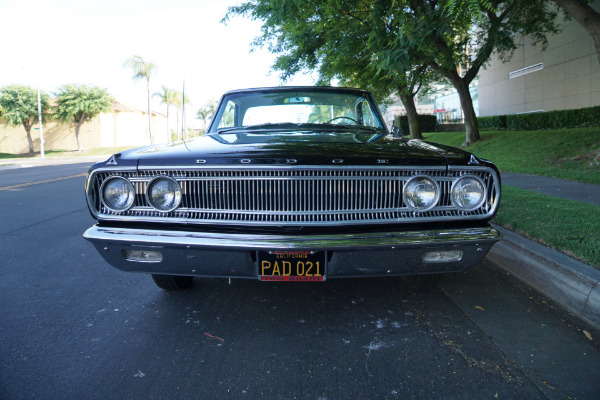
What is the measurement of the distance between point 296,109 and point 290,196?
183 cm

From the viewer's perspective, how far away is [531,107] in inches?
866

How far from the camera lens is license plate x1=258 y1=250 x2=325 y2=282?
2383 millimetres

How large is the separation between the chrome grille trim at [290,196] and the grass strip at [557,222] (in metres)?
1.52

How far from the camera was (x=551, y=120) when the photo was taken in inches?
708

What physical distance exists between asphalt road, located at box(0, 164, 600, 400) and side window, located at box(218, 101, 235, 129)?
1580 millimetres

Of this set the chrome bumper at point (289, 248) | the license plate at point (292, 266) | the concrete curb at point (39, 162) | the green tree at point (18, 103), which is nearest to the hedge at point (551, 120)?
the chrome bumper at point (289, 248)

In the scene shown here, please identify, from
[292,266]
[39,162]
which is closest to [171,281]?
[292,266]

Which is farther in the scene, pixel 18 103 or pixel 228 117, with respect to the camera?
pixel 18 103

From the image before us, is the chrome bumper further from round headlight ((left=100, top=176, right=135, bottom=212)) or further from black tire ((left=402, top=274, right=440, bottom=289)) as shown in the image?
black tire ((left=402, top=274, right=440, bottom=289))

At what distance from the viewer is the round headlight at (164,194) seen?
2.51 meters

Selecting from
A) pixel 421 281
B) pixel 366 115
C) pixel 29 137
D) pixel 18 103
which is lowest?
pixel 421 281

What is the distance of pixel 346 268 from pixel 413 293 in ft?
3.66

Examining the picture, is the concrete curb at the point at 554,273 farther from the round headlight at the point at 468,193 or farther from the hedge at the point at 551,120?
the hedge at the point at 551,120

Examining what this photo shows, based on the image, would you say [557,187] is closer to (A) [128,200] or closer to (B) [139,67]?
(A) [128,200]
